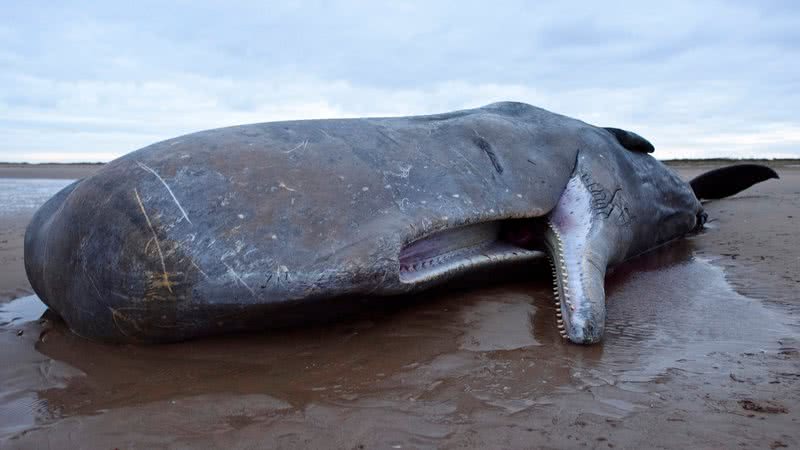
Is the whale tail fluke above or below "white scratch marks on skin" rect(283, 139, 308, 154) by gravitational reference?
below

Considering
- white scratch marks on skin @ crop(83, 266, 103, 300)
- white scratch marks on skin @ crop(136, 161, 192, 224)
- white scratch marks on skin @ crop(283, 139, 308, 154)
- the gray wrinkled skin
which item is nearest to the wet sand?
the gray wrinkled skin

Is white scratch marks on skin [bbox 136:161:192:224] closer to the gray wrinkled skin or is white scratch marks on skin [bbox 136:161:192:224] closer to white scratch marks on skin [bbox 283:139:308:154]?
the gray wrinkled skin

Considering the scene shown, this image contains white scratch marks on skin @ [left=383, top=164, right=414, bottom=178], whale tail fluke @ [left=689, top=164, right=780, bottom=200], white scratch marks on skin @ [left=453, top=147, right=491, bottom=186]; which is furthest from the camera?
whale tail fluke @ [left=689, top=164, right=780, bottom=200]

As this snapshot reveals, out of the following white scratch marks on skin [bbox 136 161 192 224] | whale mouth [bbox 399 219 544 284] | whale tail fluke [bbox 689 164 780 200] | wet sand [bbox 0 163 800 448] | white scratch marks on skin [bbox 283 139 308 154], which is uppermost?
white scratch marks on skin [bbox 283 139 308 154]

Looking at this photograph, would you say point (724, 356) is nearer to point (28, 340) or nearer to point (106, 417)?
point (106, 417)

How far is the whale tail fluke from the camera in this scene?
893cm

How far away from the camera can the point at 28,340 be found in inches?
154

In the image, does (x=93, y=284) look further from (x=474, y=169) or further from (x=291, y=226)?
(x=474, y=169)

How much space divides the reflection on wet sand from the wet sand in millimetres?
10

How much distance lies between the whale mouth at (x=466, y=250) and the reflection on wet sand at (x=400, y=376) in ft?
0.83

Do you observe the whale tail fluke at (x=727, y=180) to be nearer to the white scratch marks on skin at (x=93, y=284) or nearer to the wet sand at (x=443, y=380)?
the wet sand at (x=443, y=380)

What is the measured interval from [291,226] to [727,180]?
8202 mm

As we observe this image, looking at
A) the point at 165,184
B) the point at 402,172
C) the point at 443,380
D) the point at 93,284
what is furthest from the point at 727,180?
the point at 93,284

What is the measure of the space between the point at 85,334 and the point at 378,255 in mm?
1793
